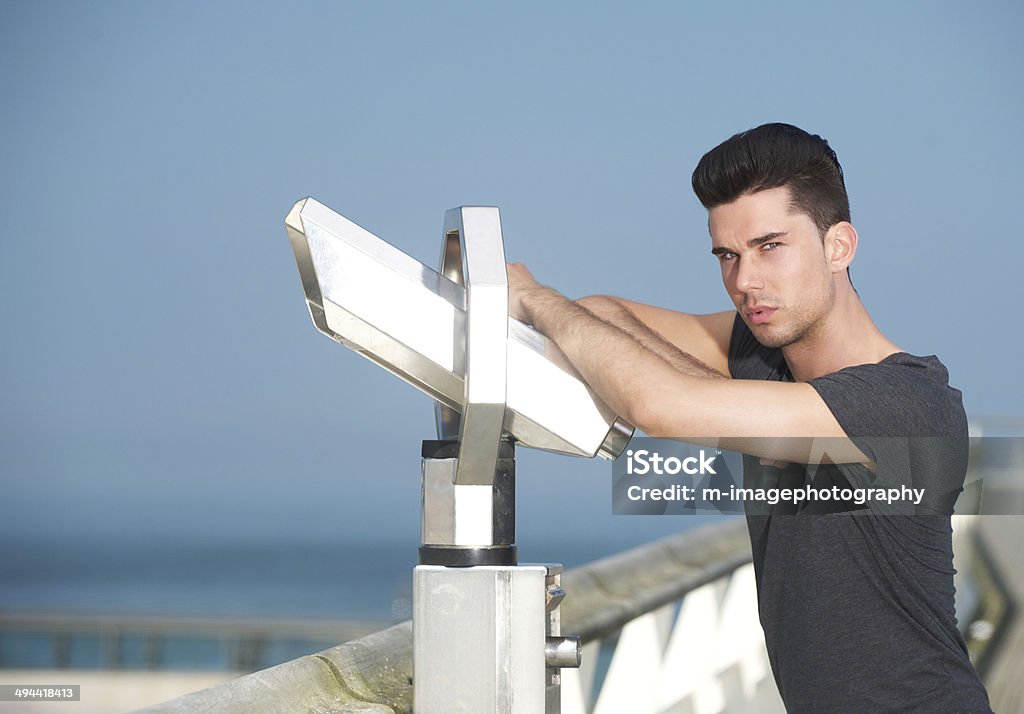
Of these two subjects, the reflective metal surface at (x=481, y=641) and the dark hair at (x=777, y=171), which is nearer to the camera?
the reflective metal surface at (x=481, y=641)

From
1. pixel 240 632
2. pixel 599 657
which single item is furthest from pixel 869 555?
pixel 240 632

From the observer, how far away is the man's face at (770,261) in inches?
45.3

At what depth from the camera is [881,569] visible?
1096mm

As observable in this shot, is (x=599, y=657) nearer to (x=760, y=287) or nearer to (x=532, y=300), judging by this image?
(x=760, y=287)

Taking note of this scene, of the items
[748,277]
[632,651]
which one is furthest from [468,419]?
[632,651]

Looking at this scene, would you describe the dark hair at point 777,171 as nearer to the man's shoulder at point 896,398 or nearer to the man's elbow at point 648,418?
the man's shoulder at point 896,398

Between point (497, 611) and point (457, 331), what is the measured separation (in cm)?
20

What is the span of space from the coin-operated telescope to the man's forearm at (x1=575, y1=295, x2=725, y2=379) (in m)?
0.21

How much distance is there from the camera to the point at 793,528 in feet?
3.76

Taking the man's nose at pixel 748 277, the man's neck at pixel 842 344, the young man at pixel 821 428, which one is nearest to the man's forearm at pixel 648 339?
the young man at pixel 821 428

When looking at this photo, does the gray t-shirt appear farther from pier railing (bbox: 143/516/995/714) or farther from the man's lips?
Answer: pier railing (bbox: 143/516/995/714)

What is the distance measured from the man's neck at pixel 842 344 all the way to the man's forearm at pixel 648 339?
25 cm

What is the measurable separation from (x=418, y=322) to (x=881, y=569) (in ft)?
2.08

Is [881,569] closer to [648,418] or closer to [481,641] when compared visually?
[648,418]
